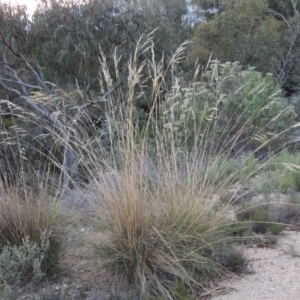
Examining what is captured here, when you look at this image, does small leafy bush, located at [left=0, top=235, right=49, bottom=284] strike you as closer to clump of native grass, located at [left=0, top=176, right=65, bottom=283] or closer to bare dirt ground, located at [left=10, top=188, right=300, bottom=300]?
clump of native grass, located at [left=0, top=176, right=65, bottom=283]

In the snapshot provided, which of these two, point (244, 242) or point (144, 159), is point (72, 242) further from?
point (244, 242)

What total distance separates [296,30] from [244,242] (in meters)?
15.1

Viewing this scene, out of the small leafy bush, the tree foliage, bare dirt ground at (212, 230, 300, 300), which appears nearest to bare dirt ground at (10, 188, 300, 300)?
bare dirt ground at (212, 230, 300, 300)

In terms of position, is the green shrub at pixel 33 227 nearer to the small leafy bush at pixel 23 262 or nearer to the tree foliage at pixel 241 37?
the small leafy bush at pixel 23 262

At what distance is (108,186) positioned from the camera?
4.42 metres

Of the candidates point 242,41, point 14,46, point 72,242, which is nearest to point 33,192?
point 72,242

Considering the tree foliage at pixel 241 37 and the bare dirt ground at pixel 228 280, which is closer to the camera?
the bare dirt ground at pixel 228 280

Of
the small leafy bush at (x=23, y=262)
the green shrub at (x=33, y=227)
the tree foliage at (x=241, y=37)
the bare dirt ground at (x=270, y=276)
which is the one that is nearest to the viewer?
the bare dirt ground at (x=270, y=276)

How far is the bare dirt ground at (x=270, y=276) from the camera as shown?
407 centimetres

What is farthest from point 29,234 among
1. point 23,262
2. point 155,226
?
point 155,226

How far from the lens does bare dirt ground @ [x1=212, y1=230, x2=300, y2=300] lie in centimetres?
407

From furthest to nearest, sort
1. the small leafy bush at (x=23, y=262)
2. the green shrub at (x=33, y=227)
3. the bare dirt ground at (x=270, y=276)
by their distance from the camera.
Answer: the green shrub at (x=33, y=227), the small leafy bush at (x=23, y=262), the bare dirt ground at (x=270, y=276)

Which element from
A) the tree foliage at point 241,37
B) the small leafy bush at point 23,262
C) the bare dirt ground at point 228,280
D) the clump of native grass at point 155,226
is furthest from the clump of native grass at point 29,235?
the tree foliage at point 241,37

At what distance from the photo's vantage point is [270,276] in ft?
14.4
